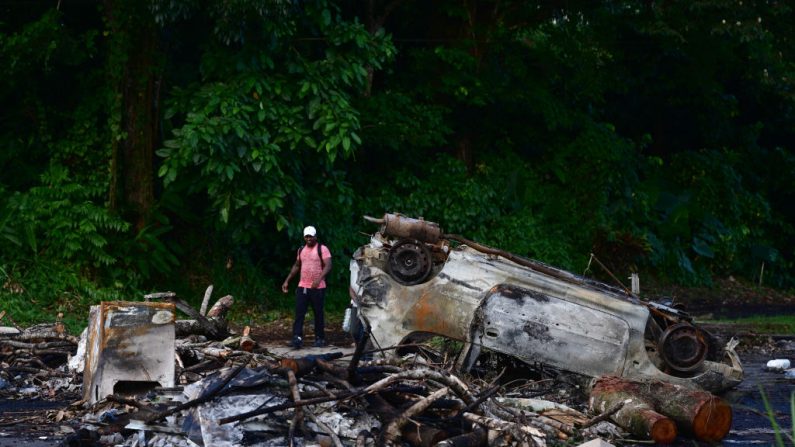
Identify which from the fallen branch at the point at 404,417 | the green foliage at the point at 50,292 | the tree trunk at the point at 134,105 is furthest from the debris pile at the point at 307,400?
the tree trunk at the point at 134,105

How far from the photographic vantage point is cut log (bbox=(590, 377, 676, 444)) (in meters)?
9.55

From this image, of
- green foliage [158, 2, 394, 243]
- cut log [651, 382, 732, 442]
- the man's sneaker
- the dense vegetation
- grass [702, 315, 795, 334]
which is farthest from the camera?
grass [702, 315, 795, 334]

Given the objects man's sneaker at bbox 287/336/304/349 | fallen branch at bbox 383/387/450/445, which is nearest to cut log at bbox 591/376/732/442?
fallen branch at bbox 383/387/450/445

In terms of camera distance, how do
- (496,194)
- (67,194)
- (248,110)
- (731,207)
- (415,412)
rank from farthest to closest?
(731,207), (496,194), (67,194), (248,110), (415,412)

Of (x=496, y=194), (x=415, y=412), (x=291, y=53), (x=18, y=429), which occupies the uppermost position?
(x=291, y=53)

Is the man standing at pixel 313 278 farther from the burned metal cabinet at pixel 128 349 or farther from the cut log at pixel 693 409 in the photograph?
the cut log at pixel 693 409

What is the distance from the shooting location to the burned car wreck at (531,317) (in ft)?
36.5

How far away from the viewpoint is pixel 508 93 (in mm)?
23938

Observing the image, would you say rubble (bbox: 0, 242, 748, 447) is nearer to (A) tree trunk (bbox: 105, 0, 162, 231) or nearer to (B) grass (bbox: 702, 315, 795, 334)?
(A) tree trunk (bbox: 105, 0, 162, 231)

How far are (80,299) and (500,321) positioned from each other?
904 cm

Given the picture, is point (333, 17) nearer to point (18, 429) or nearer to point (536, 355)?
point (536, 355)

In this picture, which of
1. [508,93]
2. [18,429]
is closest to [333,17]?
[508,93]

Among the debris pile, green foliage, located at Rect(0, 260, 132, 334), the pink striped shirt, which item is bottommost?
green foliage, located at Rect(0, 260, 132, 334)

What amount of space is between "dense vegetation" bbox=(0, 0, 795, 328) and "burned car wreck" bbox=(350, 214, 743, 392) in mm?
5861
